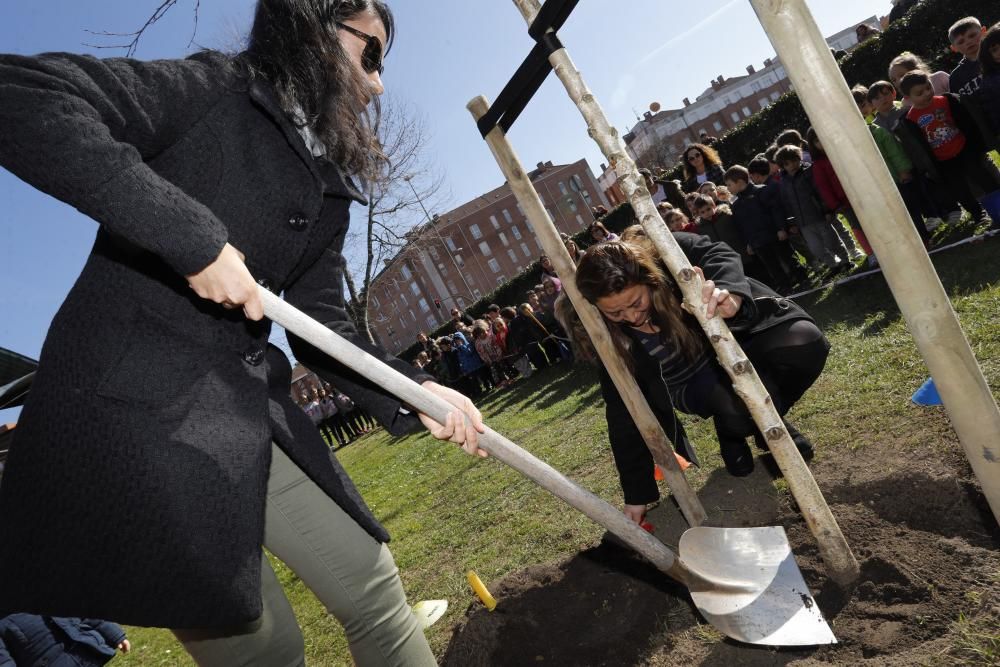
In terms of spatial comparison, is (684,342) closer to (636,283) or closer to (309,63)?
(636,283)

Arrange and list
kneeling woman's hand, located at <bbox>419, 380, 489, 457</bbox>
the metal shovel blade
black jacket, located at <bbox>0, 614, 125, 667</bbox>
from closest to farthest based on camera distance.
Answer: kneeling woman's hand, located at <bbox>419, 380, 489, 457</bbox>
the metal shovel blade
black jacket, located at <bbox>0, 614, 125, 667</bbox>

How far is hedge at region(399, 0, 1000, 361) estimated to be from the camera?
11359 mm

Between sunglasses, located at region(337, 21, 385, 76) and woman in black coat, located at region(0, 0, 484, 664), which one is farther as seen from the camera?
sunglasses, located at region(337, 21, 385, 76)

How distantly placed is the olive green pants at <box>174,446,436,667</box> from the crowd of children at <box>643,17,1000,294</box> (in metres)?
A: 4.01

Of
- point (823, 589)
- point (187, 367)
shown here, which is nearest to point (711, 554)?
point (823, 589)

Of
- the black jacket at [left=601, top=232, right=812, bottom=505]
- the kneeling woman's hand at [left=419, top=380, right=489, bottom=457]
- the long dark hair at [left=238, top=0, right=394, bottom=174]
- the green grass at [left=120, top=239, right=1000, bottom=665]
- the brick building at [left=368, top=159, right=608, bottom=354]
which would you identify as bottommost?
the green grass at [left=120, top=239, right=1000, bottom=665]

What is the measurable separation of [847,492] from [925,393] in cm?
77

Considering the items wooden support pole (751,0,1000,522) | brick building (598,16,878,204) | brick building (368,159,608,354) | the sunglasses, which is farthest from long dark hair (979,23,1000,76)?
brick building (598,16,878,204)

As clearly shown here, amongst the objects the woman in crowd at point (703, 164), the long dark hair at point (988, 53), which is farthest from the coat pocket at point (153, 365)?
the woman in crowd at point (703, 164)

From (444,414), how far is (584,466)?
3185 millimetres

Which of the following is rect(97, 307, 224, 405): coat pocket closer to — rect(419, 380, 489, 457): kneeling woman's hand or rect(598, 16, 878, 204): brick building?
rect(419, 380, 489, 457): kneeling woman's hand

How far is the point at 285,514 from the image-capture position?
67.0 inches

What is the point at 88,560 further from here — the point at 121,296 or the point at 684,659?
the point at 684,659

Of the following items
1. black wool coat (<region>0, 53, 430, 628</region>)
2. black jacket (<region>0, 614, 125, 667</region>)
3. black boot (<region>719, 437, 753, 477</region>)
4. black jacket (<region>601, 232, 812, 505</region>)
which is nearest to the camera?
black wool coat (<region>0, 53, 430, 628</region>)
